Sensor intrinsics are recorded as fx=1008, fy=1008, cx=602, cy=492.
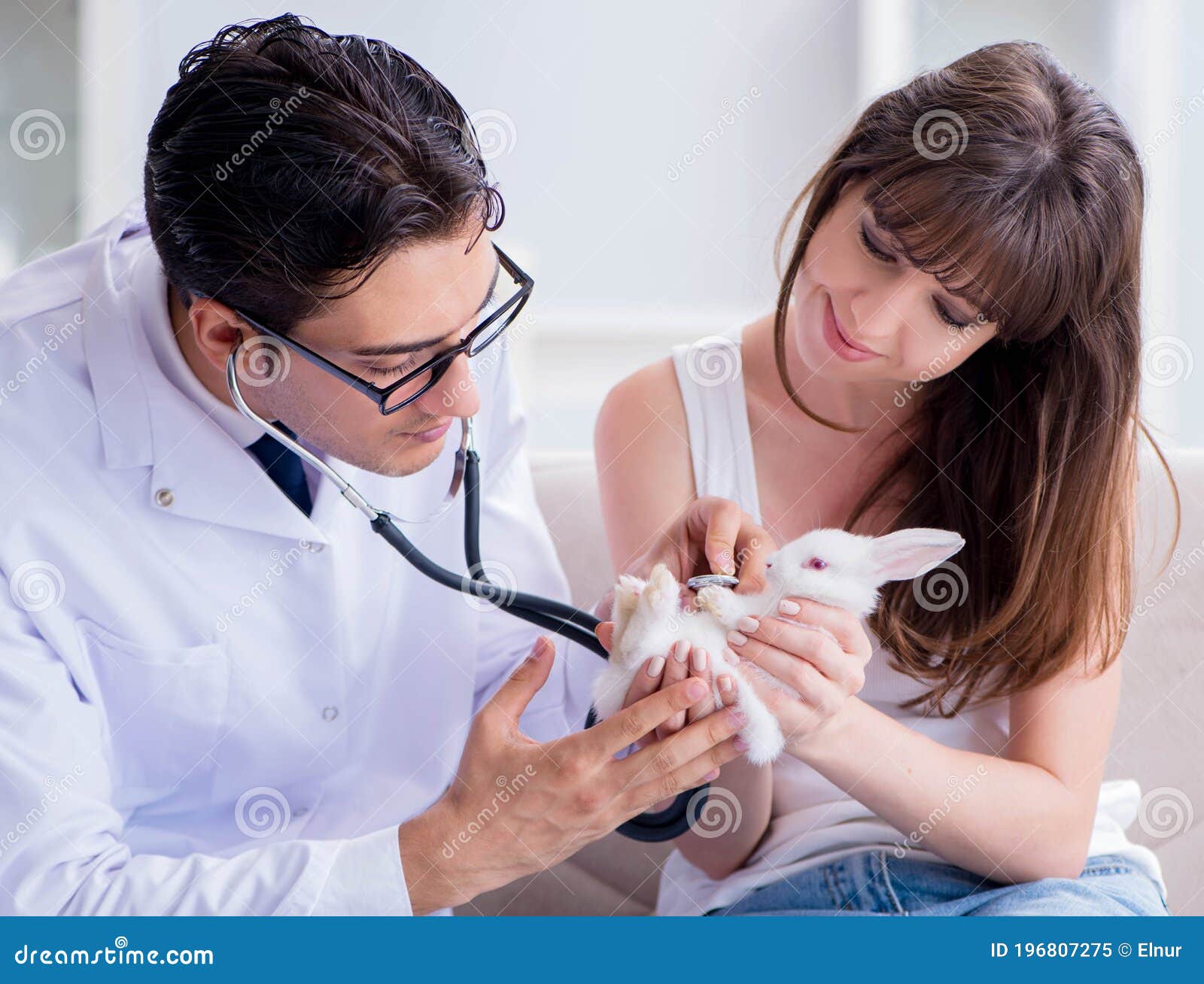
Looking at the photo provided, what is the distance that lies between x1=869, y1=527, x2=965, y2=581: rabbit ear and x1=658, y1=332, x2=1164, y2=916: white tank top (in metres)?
0.31

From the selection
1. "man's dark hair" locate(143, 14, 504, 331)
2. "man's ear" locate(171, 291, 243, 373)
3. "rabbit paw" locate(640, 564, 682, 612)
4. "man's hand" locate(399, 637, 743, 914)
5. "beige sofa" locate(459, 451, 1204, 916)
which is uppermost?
"man's dark hair" locate(143, 14, 504, 331)

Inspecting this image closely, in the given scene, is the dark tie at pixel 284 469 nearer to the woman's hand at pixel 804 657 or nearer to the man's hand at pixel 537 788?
the man's hand at pixel 537 788

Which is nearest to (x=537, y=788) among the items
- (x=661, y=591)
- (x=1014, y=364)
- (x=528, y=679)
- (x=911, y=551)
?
(x=528, y=679)

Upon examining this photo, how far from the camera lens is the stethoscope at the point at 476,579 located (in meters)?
1.31

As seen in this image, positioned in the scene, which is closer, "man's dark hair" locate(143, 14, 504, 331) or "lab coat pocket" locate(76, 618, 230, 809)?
"man's dark hair" locate(143, 14, 504, 331)

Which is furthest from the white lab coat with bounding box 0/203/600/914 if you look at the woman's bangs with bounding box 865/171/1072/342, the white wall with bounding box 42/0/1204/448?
the white wall with bounding box 42/0/1204/448

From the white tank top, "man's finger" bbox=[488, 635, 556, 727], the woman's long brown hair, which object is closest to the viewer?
"man's finger" bbox=[488, 635, 556, 727]

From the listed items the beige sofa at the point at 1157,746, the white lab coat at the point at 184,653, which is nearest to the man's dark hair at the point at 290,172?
the white lab coat at the point at 184,653

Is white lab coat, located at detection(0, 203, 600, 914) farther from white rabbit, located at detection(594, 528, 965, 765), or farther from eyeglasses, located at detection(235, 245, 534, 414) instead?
white rabbit, located at detection(594, 528, 965, 765)

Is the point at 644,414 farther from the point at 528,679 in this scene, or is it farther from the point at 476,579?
the point at 528,679

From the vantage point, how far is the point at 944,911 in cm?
132

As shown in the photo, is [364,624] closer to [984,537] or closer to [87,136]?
[984,537]

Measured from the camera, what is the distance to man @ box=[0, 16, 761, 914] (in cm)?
117

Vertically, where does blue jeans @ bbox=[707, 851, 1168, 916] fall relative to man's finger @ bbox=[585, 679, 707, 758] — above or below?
below
